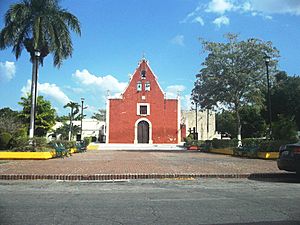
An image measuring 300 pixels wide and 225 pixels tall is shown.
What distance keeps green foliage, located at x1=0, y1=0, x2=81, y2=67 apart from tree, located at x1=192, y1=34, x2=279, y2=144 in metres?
11.5

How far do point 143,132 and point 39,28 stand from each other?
30.1m

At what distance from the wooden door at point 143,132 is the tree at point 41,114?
1416 centimetres

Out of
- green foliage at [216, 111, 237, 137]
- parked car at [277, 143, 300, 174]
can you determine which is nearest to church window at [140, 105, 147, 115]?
green foliage at [216, 111, 237, 137]

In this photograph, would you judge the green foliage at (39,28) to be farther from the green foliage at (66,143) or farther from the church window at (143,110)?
the church window at (143,110)

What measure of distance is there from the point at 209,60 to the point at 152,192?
21.0 metres

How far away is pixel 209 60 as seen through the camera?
90.8ft

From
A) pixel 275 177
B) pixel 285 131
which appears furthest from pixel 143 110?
pixel 275 177

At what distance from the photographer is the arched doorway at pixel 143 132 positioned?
167ft

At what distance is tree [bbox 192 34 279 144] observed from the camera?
26.7 meters

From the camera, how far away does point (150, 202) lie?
6.88m

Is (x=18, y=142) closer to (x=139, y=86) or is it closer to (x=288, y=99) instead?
(x=288, y=99)

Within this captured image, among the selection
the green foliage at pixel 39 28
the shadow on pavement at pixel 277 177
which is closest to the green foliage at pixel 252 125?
the green foliage at pixel 39 28

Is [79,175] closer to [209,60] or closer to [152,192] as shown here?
[152,192]

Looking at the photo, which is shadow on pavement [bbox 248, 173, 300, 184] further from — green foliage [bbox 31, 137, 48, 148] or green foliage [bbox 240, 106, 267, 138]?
green foliage [bbox 240, 106, 267, 138]
